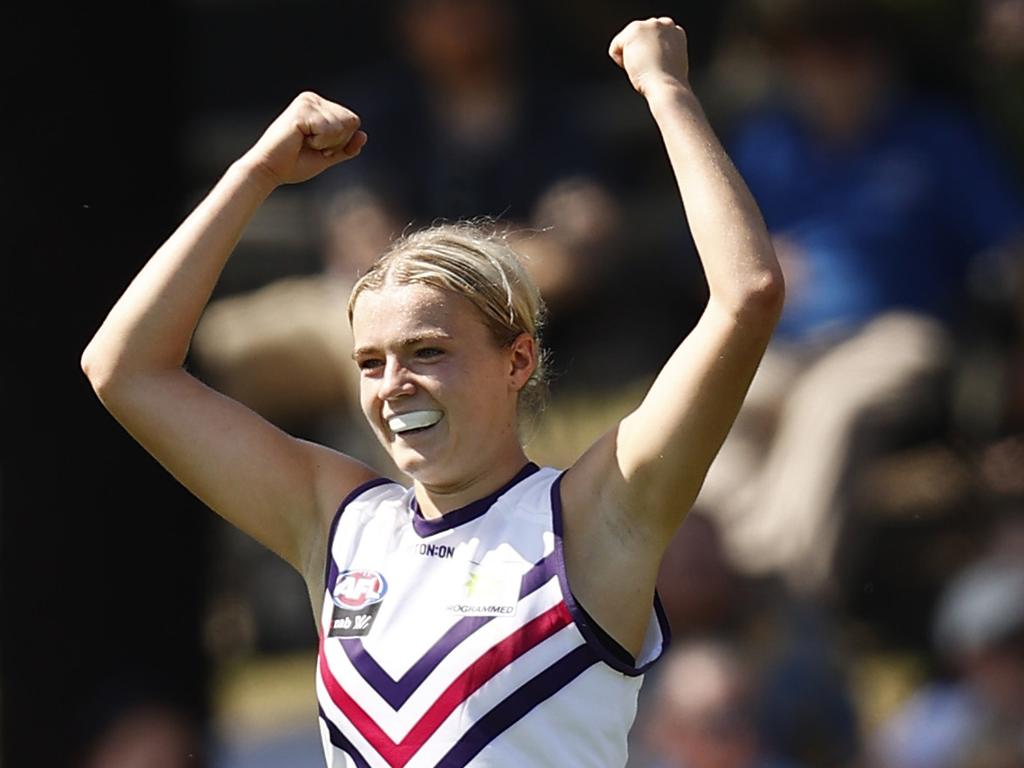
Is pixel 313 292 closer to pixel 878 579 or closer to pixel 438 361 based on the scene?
pixel 878 579

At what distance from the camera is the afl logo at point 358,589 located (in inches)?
135

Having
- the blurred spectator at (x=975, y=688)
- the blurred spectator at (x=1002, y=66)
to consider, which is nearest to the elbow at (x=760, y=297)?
the blurred spectator at (x=975, y=688)

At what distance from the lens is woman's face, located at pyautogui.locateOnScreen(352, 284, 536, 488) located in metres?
3.41

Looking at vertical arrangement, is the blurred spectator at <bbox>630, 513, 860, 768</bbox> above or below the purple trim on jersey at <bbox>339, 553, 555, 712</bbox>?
below

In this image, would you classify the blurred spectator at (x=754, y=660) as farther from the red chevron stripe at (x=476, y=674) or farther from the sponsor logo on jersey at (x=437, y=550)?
the red chevron stripe at (x=476, y=674)

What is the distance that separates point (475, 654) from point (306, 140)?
1.02m

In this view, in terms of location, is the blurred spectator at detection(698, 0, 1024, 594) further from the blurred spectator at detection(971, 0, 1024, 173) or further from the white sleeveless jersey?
the white sleeveless jersey

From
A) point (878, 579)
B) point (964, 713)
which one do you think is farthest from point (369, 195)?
point (964, 713)

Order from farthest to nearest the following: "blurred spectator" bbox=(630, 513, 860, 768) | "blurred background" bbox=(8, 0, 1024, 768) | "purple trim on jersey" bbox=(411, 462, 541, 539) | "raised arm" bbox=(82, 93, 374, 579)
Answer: "blurred background" bbox=(8, 0, 1024, 768)
"blurred spectator" bbox=(630, 513, 860, 768)
"raised arm" bbox=(82, 93, 374, 579)
"purple trim on jersey" bbox=(411, 462, 541, 539)

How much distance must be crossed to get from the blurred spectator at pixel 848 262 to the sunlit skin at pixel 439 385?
134 inches

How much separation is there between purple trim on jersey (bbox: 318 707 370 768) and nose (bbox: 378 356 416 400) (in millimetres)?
544

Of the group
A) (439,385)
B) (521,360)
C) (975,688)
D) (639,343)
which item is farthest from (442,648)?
(639,343)

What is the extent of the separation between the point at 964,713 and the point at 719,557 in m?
0.93

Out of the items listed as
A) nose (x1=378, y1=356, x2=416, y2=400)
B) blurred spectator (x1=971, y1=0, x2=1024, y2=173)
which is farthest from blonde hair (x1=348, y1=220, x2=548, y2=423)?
blurred spectator (x1=971, y1=0, x2=1024, y2=173)
